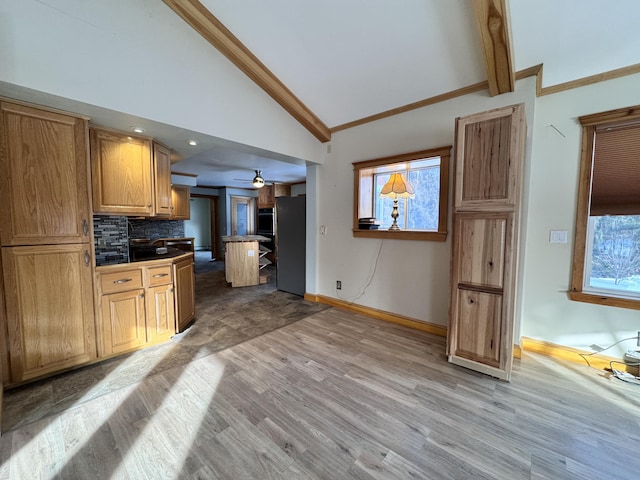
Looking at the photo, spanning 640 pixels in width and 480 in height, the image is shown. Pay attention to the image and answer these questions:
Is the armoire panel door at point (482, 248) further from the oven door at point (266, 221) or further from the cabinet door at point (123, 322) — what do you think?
the oven door at point (266, 221)

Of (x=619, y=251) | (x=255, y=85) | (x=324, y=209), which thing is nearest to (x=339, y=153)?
(x=324, y=209)

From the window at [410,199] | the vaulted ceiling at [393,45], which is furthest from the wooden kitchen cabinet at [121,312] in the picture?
the window at [410,199]

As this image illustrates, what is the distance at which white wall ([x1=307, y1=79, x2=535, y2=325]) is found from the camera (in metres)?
2.81

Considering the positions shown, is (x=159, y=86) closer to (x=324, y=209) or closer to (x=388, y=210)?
Answer: (x=324, y=209)

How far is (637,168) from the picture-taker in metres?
2.13

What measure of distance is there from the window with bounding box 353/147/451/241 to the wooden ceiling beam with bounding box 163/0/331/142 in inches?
39.3

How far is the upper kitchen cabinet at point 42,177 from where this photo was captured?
1880 mm

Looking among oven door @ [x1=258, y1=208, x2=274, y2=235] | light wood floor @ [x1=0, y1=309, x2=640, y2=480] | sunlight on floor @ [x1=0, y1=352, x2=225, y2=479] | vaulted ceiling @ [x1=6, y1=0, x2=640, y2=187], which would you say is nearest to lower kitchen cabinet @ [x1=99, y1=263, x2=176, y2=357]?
sunlight on floor @ [x1=0, y1=352, x2=225, y2=479]

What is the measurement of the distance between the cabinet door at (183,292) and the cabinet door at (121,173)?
724mm

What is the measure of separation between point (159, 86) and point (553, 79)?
357 centimetres

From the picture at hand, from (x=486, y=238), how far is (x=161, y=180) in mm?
3432

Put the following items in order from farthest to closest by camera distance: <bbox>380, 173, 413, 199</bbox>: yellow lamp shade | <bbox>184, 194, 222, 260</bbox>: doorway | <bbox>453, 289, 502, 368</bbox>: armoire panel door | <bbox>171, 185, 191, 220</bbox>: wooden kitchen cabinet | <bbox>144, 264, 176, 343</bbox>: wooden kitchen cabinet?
<bbox>184, 194, 222, 260</bbox>: doorway → <bbox>171, 185, 191, 220</bbox>: wooden kitchen cabinet → <bbox>380, 173, 413, 199</bbox>: yellow lamp shade → <bbox>144, 264, 176, 343</bbox>: wooden kitchen cabinet → <bbox>453, 289, 502, 368</bbox>: armoire panel door

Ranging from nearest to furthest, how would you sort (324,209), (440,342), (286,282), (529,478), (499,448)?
(529,478) → (499,448) → (440,342) → (324,209) → (286,282)

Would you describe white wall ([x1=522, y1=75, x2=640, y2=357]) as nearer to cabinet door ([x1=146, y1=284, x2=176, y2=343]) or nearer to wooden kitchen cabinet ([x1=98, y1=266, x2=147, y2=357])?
cabinet door ([x1=146, y1=284, x2=176, y2=343])
